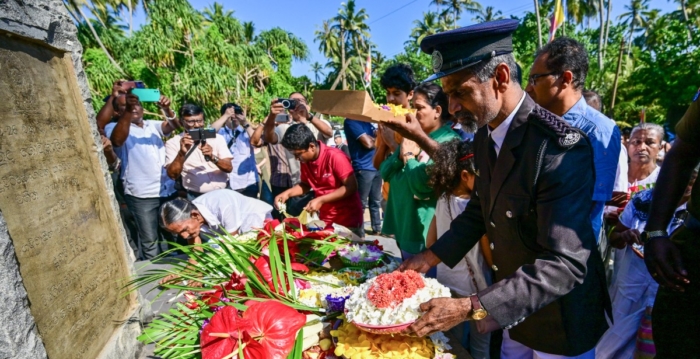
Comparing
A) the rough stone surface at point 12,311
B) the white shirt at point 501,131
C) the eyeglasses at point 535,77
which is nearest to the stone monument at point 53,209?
the rough stone surface at point 12,311

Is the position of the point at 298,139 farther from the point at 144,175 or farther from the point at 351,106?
the point at 144,175

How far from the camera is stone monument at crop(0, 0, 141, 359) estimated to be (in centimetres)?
142

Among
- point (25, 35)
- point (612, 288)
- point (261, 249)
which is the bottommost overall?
point (612, 288)

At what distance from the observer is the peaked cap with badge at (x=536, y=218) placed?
3.91ft

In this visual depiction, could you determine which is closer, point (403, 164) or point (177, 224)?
point (403, 164)

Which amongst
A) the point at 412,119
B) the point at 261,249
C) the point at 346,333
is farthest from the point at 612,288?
the point at 261,249

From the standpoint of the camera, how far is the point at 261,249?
2.27 meters

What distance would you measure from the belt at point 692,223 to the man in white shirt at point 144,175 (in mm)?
4234

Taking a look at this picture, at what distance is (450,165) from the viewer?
6.61ft

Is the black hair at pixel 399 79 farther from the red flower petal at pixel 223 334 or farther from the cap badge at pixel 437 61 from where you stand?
the red flower petal at pixel 223 334

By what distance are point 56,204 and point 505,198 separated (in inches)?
76.2

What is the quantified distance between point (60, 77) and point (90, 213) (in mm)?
701

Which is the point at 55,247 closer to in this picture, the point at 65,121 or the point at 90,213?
the point at 90,213

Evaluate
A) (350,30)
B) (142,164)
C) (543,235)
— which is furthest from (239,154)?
(350,30)
